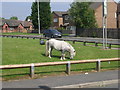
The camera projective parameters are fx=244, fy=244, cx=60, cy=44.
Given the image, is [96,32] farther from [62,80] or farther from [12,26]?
[12,26]

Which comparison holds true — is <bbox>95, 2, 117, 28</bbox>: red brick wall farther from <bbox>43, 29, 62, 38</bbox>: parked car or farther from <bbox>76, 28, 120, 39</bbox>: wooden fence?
<bbox>43, 29, 62, 38</bbox>: parked car

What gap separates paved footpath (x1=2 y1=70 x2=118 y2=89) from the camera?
28.1 ft

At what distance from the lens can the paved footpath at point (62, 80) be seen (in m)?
8.58

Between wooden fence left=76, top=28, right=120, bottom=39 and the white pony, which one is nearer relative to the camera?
the white pony

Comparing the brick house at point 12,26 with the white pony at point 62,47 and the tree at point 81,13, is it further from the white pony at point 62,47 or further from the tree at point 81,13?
the white pony at point 62,47

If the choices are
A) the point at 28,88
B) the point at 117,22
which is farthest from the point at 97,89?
the point at 117,22

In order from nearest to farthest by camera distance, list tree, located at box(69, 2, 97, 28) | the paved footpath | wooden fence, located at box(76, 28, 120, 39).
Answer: the paved footpath
wooden fence, located at box(76, 28, 120, 39)
tree, located at box(69, 2, 97, 28)

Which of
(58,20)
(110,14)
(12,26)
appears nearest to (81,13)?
(110,14)

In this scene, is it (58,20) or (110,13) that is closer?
(110,13)

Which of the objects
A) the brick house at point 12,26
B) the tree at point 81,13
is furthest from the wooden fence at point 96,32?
the brick house at point 12,26

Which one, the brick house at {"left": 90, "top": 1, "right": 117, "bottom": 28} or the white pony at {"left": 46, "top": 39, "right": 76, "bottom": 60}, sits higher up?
the brick house at {"left": 90, "top": 1, "right": 117, "bottom": 28}

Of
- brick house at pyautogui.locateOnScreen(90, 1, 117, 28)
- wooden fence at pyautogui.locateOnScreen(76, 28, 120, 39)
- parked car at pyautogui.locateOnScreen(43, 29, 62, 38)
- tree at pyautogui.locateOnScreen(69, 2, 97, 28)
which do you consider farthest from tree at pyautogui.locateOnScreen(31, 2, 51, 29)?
parked car at pyautogui.locateOnScreen(43, 29, 62, 38)

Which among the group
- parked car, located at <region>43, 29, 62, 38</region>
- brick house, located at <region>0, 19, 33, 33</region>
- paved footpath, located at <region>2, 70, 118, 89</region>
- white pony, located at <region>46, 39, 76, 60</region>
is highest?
brick house, located at <region>0, 19, 33, 33</region>

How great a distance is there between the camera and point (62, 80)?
31.0ft
